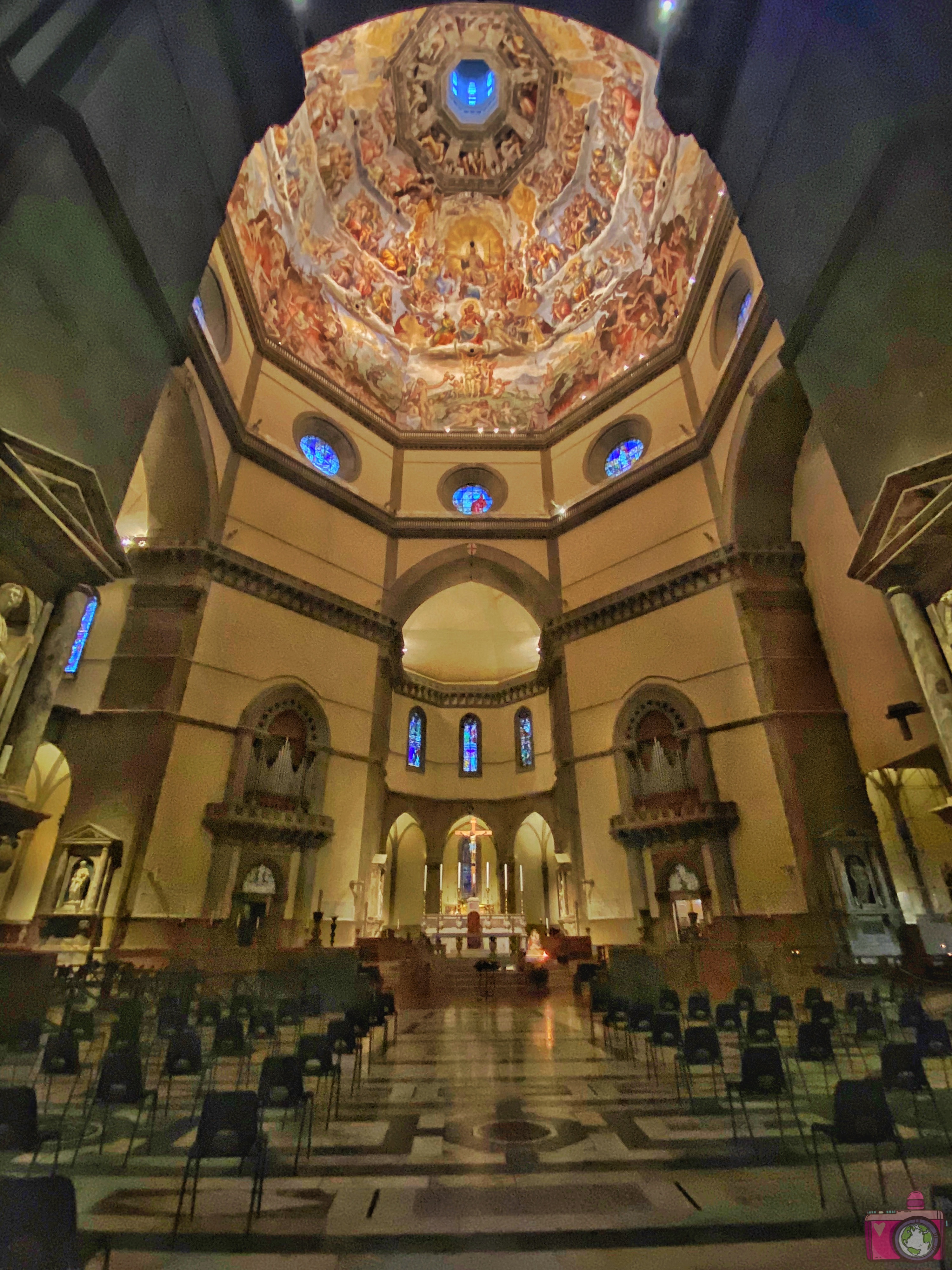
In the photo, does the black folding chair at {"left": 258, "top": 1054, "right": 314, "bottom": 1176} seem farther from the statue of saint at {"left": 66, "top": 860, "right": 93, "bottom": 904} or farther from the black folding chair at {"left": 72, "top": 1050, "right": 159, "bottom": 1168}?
the statue of saint at {"left": 66, "top": 860, "right": 93, "bottom": 904}

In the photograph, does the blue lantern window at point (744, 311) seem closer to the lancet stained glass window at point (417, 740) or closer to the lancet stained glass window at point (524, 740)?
the lancet stained glass window at point (524, 740)

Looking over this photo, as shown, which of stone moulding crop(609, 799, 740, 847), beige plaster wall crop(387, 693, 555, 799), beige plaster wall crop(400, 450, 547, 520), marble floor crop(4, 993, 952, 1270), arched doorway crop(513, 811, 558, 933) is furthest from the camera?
arched doorway crop(513, 811, 558, 933)

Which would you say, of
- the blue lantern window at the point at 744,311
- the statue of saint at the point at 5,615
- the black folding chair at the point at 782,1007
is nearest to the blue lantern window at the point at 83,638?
the statue of saint at the point at 5,615

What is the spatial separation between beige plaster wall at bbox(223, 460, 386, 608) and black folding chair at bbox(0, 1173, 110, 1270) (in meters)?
16.0

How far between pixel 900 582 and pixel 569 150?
2377 cm

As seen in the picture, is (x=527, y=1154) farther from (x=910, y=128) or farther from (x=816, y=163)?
(x=816, y=163)

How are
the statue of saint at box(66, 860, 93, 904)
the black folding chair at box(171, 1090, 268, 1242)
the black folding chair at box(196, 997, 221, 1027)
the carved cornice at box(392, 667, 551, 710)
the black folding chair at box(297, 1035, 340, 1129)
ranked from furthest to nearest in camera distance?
the carved cornice at box(392, 667, 551, 710)
the statue of saint at box(66, 860, 93, 904)
the black folding chair at box(196, 997, 221, 1027)
the black folding chair at box(297, 1035, 340, 1129)
the black folding chair at box(171, 1090, 268, 1242)

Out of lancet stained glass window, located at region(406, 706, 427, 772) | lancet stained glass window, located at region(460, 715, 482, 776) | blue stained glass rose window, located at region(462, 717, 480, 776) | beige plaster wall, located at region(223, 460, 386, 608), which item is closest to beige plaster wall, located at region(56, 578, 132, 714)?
beige plaster wall, located at region(223, 460, 386, 608)

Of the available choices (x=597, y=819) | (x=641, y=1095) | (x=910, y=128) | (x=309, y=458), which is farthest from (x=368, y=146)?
(x=641, y=1095)

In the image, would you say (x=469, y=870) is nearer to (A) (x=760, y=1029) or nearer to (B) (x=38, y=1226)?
(A) (x=760, y=1029)

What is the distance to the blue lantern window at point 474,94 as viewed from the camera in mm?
23906

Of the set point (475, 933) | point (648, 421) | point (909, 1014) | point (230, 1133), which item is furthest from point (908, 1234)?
point (648, 421)

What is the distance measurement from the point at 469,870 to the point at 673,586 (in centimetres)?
1606

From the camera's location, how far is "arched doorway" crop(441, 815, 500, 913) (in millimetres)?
25531
